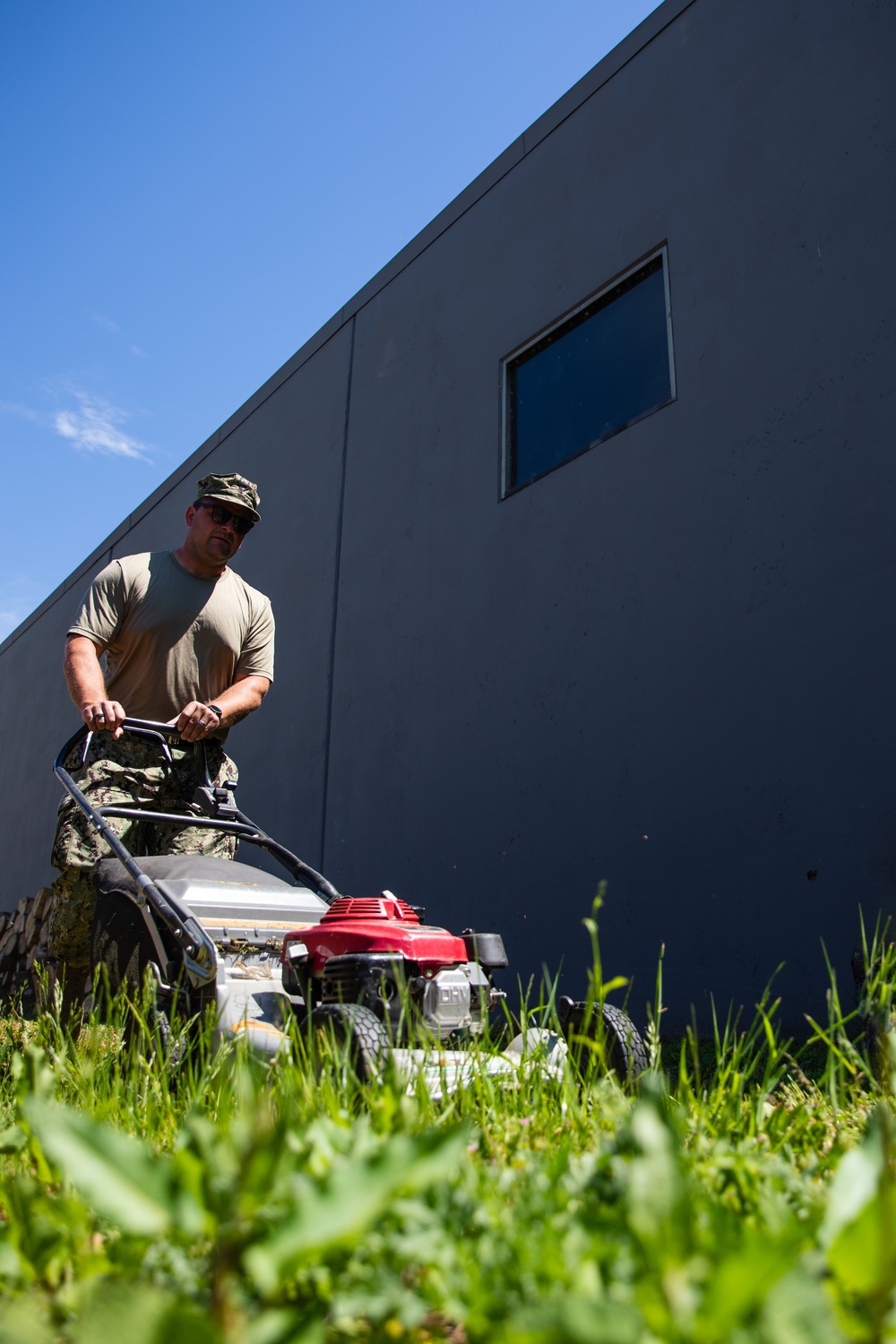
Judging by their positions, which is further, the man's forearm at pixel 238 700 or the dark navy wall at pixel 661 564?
the dark navy wall at pixel 661 564

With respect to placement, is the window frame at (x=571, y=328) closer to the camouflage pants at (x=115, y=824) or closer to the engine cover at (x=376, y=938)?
the camouflage pants at (x=115, y=824)

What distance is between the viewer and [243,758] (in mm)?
6676

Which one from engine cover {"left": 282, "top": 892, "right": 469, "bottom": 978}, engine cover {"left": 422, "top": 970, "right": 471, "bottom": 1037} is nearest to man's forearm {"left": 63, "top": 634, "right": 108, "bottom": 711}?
engine cover {"left": 282, "top": 892, "right": 469, "bottom": 978}

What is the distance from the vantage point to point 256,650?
3371 mm

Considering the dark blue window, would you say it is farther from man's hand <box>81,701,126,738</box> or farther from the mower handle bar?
man's hand <box>81,701,126,738</box>

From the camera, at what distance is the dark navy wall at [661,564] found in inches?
126

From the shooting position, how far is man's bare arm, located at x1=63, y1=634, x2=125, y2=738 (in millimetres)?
2754

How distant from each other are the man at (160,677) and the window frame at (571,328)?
1690mm

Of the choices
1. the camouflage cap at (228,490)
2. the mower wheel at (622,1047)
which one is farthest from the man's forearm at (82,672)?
the mower wheel at (622,1047)

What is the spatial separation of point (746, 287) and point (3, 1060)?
3.50 m

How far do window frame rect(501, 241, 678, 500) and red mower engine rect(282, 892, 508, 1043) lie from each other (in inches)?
98.8

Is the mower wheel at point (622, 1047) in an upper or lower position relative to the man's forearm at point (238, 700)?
lower

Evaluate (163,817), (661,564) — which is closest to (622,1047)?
(163,817)

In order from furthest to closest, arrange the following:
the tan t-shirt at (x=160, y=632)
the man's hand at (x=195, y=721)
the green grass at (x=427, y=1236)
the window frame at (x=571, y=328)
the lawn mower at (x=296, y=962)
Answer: the window frame at (x=571, y=328), the tan t-shirt at (x=160, y=632), the man's hand at (x=195, y=721), the lawn mower at (x=296, y=962), the green grass at (x=427, y=1236)
